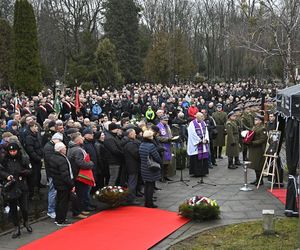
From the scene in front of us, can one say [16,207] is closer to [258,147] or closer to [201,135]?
[201,135]

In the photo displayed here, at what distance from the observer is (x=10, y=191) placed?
9.04 m

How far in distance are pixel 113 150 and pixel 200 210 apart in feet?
9.20

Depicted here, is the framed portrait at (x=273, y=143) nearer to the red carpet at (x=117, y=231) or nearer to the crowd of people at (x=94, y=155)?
the crowd of people at (x=94, y=155)

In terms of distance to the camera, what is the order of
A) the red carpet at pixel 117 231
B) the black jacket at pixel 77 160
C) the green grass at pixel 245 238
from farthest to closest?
the black jacket at pixel 77 160
the red carpet at pixel 117 231
the green grass at pixel 245 238

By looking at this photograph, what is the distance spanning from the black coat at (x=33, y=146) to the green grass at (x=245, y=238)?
4.55 metres

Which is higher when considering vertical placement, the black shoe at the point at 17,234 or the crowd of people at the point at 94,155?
the crowd of people at the point at 94,155

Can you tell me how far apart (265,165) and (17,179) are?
21.9 ft

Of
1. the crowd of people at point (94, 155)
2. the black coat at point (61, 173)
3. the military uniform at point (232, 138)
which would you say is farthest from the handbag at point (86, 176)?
the military uniform at point (232, 138)

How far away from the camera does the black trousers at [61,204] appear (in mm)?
9953

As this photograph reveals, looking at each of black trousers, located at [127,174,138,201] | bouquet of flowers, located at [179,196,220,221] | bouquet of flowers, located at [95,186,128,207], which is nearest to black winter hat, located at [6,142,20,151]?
bouquet of flowers, located at [95,186,128,207]

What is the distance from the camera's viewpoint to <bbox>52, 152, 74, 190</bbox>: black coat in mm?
9688

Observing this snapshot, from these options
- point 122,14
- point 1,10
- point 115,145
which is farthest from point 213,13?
point 115,145

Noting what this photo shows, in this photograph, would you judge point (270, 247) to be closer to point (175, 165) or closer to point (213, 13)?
point (175, 165)

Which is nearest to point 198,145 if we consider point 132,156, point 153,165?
point 132,156
